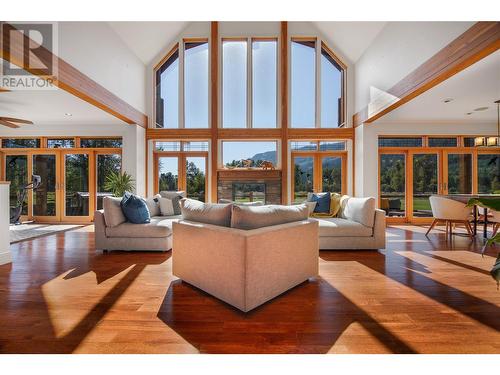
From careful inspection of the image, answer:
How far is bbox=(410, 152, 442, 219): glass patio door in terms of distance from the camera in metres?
6.59

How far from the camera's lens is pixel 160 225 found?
12.1 feet

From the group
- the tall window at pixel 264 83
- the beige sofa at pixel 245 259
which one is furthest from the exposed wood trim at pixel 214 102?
the beige sofa at pixel 245 259

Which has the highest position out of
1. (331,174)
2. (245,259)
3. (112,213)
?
(331,174)

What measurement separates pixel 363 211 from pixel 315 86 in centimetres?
453

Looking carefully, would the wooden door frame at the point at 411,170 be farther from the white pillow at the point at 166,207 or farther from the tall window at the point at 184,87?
the white pillow at the point at 166,207

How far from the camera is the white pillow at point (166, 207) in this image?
184 inches

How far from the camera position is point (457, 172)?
6598mm

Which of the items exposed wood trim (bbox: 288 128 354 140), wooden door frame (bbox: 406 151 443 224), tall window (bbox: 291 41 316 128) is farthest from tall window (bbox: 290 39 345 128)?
wooden door frame (bbox: 406 151 443 224)

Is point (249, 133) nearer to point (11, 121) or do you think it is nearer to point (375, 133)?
point (375, 133)

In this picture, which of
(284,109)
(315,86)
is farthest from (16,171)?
(315,86)

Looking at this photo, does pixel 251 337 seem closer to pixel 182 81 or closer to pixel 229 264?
pixel 229 264

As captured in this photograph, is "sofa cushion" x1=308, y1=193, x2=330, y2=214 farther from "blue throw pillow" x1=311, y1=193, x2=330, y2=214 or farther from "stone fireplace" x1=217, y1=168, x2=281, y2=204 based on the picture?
"stone fireplace" x1=217, y1=168, x2=281, y2=204

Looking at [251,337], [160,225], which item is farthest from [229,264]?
[160,225]
